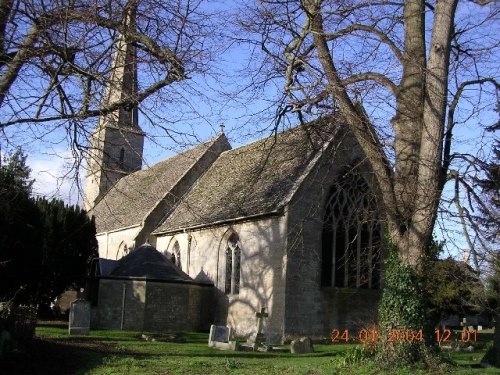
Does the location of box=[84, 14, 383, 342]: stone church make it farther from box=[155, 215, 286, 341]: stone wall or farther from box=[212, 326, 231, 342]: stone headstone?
box=[212, 326, 231, 342]: stone headstone

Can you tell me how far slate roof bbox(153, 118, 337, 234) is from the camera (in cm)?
2175

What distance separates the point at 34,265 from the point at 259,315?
10.6m

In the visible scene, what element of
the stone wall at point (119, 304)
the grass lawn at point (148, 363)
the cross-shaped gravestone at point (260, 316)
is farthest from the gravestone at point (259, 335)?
the stone wall at point (119, 304)

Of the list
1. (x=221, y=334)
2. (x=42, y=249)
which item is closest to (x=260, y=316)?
(x=221, y=334)

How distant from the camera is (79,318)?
18906 millimetres

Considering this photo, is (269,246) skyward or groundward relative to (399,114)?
groundward

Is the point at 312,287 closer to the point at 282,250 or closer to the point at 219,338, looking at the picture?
the point at 282,250

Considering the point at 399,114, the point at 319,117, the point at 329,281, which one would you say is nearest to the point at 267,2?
the point at 319,117

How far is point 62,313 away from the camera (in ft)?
97.9

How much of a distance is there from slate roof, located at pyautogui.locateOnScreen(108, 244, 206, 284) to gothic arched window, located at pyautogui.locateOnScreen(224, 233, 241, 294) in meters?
1.74

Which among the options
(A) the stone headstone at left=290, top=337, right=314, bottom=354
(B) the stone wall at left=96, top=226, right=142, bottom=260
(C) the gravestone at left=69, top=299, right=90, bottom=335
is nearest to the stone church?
(A) the stone headstone at left=290, top=337, right=314, bottom=354

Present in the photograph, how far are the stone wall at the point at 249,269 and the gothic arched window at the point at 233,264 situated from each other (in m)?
0.25

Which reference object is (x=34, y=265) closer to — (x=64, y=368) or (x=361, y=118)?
(x=64, y=368)

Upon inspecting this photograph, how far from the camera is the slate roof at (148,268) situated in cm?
2406
